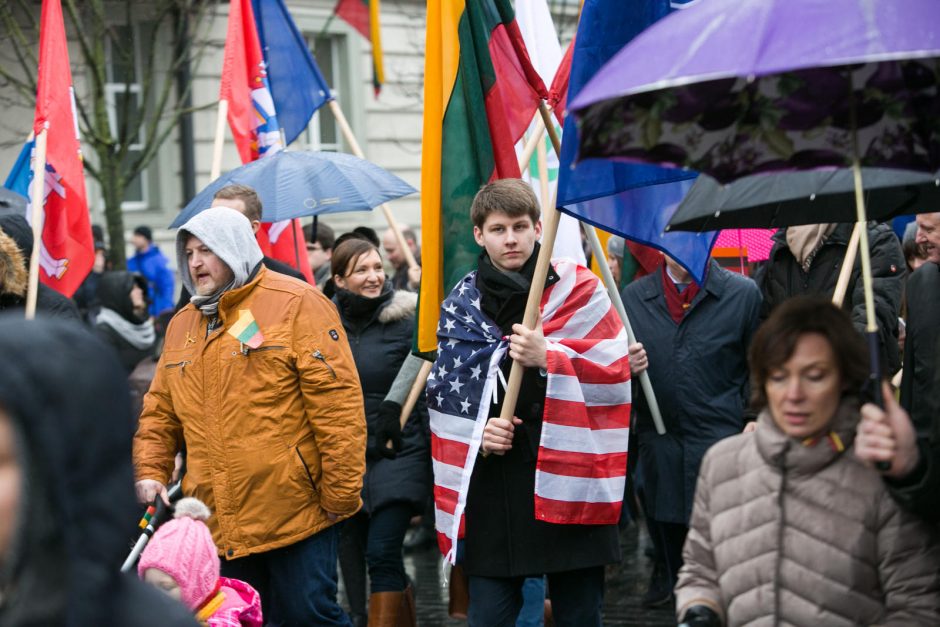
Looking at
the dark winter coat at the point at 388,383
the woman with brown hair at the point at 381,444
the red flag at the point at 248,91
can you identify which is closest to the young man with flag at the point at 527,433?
the woman with brown hair at the point at 381,444

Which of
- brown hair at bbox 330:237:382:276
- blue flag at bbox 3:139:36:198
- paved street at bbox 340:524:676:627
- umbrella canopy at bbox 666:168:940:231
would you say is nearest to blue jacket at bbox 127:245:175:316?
paved street at bbox 340:524:676:627

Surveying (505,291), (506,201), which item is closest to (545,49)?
(506,201)

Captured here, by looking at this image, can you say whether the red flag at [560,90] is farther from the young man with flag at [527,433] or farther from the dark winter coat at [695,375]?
the dark winter coat at [695,375]

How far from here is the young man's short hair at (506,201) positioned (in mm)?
5375

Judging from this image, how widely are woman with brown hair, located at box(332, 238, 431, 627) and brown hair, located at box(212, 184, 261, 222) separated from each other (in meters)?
0.76

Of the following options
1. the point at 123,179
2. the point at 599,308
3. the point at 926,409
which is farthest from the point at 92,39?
the point at 926,409

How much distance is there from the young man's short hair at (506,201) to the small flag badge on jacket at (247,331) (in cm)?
93

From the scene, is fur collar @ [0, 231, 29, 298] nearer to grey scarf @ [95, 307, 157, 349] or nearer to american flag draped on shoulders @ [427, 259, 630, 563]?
american flag draped on shoulders @ [427, 259, 630, 563]

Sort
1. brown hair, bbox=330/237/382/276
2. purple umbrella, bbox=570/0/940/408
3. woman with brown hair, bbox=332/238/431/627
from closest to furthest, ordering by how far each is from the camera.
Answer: purple umbrella, bbox=570/0/940/408 < woman with brown hair, bbox=332/238/431/627 < brown hair, bbox=330/237/382/276

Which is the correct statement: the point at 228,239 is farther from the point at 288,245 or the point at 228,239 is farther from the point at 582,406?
the point at 288,245

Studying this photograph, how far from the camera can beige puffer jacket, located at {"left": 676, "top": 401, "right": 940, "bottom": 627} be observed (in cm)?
346

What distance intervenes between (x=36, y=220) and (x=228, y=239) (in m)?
1.07

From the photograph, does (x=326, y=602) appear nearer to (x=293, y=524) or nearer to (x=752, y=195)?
(x=293, y=524)

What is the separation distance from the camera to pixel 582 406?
17.3 ft
